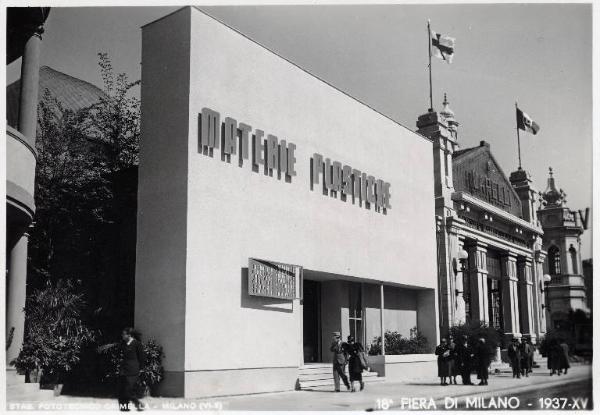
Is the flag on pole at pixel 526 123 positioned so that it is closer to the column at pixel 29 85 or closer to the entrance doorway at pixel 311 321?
the entrance doorway at pixel 311 321

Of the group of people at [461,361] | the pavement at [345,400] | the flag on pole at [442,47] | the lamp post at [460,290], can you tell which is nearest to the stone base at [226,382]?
the pavement at [345,400]

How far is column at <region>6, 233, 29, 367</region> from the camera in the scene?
16234 millimetres

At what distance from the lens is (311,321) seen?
79.2 ft

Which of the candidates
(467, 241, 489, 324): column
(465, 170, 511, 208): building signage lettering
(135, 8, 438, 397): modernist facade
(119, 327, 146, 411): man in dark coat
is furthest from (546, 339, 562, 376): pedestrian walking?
(119, 327, 146, 411): man in dark coat

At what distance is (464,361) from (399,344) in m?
4.18

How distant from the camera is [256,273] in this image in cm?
1872

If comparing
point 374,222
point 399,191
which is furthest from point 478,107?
point 374,222

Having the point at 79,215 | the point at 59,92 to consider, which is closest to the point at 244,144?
the point at 79,215

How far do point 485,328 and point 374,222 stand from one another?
6135 millimetres

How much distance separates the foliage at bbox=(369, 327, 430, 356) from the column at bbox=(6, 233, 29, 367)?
1260cm

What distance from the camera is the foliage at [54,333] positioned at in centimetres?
1642

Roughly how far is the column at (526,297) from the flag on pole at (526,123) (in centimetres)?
877

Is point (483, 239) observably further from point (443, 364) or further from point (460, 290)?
point (443, 364)

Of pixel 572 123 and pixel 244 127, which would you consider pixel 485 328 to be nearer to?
pixel 572 123
